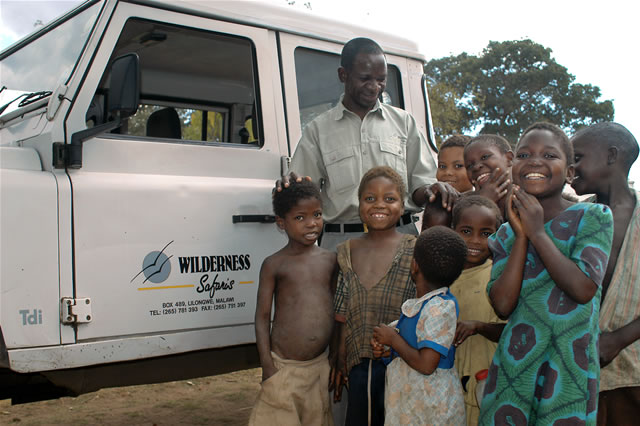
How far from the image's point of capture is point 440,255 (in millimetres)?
2205

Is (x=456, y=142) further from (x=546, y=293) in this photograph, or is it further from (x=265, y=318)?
(x=546, y=293)

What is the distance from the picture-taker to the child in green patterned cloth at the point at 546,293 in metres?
1.86

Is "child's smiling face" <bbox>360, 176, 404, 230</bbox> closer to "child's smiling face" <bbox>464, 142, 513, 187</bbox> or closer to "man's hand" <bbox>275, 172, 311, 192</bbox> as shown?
"man's hand" <bbox>275, 172, 311, 192</bbox>

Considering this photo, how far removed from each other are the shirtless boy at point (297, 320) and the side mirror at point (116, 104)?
74 cm

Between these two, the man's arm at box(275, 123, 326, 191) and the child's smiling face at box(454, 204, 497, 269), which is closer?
the child's smiling face at box(454, 204, 497, 269)

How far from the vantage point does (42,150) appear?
2760 mm

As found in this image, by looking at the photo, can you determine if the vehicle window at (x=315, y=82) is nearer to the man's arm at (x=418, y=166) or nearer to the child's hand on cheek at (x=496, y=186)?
the man's arm at (x=418, y=166)

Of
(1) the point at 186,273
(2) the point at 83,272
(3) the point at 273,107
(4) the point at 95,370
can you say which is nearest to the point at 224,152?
(3) the point at 273,107

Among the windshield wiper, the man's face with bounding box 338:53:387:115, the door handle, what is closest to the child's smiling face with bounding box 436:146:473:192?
the man's face with bounding box 338:53:387:115

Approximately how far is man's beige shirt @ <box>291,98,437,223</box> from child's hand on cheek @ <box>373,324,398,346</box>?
0.85 m

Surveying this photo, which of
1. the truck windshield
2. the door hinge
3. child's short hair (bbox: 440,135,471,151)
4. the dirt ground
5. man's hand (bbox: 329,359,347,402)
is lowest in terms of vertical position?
the dirt ground

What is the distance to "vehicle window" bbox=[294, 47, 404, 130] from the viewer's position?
3.47m

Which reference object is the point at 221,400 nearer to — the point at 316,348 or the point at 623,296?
the point at 316,348

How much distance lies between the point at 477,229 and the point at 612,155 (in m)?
0.56
